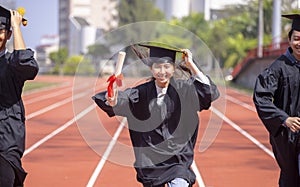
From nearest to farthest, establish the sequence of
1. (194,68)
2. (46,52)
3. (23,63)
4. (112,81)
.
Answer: (23,63) < (112,81) < (194,68) < (46,52)

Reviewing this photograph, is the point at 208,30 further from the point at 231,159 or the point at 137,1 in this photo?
the point at 231,159

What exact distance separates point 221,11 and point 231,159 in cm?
6463

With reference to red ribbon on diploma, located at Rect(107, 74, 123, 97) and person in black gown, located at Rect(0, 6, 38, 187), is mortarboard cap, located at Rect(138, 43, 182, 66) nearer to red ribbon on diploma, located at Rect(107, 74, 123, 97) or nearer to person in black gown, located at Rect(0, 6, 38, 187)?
red ribbon on diploma, located at Rect(107, 74, 123, 97)

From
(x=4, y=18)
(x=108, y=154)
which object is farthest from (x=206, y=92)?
(x=108, y=154)

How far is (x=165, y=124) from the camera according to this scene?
5.16 metres

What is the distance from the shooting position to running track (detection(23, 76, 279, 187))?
19.0 ft

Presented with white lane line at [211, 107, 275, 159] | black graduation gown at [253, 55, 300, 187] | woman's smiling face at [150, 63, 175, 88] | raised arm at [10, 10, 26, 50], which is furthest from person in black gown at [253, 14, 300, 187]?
white lane line at [211, 107, 275, 159]

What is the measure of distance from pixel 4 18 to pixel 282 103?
7.34ft

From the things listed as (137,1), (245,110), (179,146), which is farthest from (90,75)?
(137,1)

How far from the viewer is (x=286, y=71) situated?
5.25m

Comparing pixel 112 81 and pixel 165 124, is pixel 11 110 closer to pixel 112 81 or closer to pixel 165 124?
pixel 112 81

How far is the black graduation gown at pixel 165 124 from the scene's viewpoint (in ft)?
16.9

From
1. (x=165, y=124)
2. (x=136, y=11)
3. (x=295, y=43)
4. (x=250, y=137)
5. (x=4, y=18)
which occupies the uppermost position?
(x=136, y=11)

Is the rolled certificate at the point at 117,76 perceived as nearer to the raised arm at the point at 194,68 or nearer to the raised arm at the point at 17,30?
the raised arm at the point at 194,68
